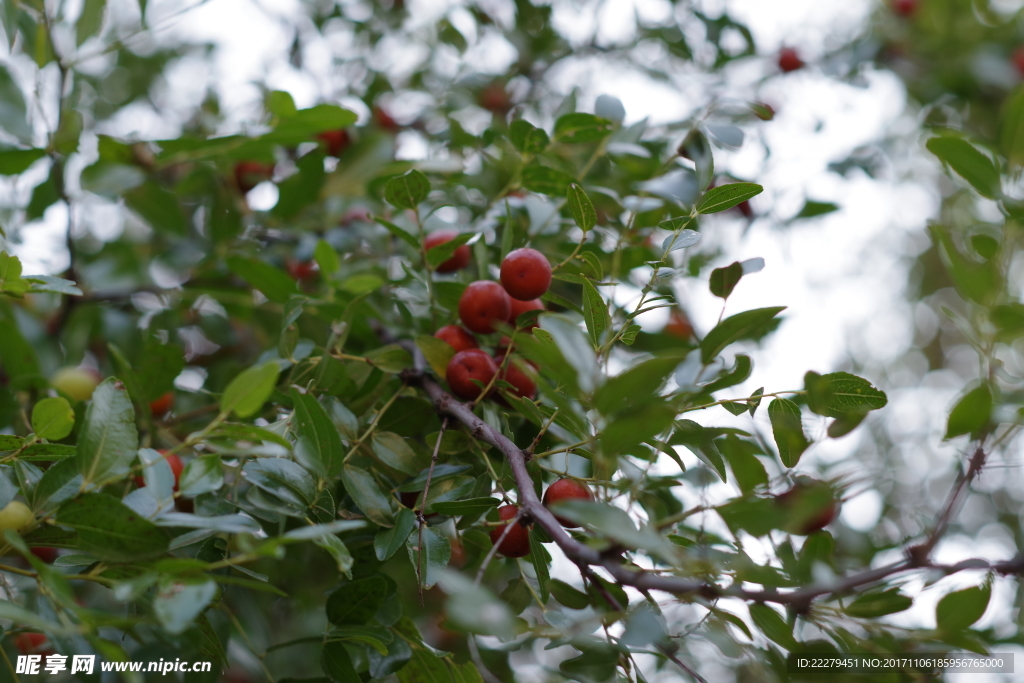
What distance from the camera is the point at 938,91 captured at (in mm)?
2816

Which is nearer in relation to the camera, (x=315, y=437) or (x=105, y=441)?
(x=105, y=441)

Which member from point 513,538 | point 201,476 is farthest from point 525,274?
point 201,476

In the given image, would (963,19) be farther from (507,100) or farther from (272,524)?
(272,524)

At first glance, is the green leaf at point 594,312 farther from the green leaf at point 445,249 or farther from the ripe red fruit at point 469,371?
the green leaf at point 445,249

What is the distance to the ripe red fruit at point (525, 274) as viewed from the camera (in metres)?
1.09

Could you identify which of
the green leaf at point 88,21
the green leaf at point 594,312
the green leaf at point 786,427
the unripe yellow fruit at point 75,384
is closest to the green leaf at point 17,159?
the green leaf at point 88,21

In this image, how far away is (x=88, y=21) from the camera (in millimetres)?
1582

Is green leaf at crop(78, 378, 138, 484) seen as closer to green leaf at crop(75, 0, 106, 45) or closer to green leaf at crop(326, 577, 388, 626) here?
green leaf at crop(326, 577, 388, 626)

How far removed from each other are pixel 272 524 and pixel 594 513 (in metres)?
0.69

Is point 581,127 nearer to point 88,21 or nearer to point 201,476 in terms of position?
point 201,476

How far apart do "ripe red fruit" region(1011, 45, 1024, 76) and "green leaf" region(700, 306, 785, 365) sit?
2.72 metres

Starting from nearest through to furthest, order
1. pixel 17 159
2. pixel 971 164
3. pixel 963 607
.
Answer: pixel 963 607 < pixel 971 164 < pixel 17 159

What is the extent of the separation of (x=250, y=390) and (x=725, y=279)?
27.8 inches

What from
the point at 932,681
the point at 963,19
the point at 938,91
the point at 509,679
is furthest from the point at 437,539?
the point at 963,19
